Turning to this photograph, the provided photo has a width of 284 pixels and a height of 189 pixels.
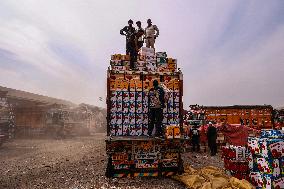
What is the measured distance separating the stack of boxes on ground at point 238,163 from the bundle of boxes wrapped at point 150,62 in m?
3.63

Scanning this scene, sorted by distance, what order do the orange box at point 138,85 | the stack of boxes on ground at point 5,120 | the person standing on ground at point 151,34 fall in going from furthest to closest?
the stack of boxes on ground at point 5,120, the person standing on ground at point 151,34, the orange box at point 138,85

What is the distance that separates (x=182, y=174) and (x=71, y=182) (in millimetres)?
3865

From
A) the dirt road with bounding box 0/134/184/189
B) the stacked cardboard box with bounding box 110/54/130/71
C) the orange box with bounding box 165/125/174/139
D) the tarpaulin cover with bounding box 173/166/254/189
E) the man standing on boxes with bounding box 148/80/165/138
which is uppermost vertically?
the stacked cardboard box with bounding box 110/54/130/71

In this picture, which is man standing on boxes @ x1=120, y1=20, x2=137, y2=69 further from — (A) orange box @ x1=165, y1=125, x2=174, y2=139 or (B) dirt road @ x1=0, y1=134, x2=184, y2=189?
(B) dirt road @ x1=0, y1=134, x2=184, y2=189

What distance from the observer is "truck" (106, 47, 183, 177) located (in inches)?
379

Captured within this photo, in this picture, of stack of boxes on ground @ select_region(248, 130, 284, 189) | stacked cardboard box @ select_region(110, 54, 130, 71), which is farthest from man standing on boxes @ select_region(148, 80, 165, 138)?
stack of boxes on ground @ select_region(248, 130, 284, 189)

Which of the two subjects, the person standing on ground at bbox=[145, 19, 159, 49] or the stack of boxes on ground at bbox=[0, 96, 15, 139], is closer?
the person standing on ground at bbox=[145, 19, 159, 49]

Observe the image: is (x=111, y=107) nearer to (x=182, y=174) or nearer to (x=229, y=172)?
(x=182, y=174)

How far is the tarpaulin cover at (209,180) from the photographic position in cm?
804

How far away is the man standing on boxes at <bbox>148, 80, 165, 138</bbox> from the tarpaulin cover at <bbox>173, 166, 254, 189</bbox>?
1.62 metres

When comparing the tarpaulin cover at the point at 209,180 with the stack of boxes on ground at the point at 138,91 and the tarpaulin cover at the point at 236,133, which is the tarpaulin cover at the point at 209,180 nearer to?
the stack of boxes on ground at the point at 138,91

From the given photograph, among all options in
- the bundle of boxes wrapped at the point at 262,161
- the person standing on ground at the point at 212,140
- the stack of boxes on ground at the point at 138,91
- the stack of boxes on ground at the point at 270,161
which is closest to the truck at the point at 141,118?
the stack of boxes on ground at the point at 138,91

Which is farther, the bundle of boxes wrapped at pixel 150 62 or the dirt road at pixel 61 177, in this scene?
the bundle of boxes wrapped at pixel 150 62

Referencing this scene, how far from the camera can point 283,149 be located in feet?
24.7
